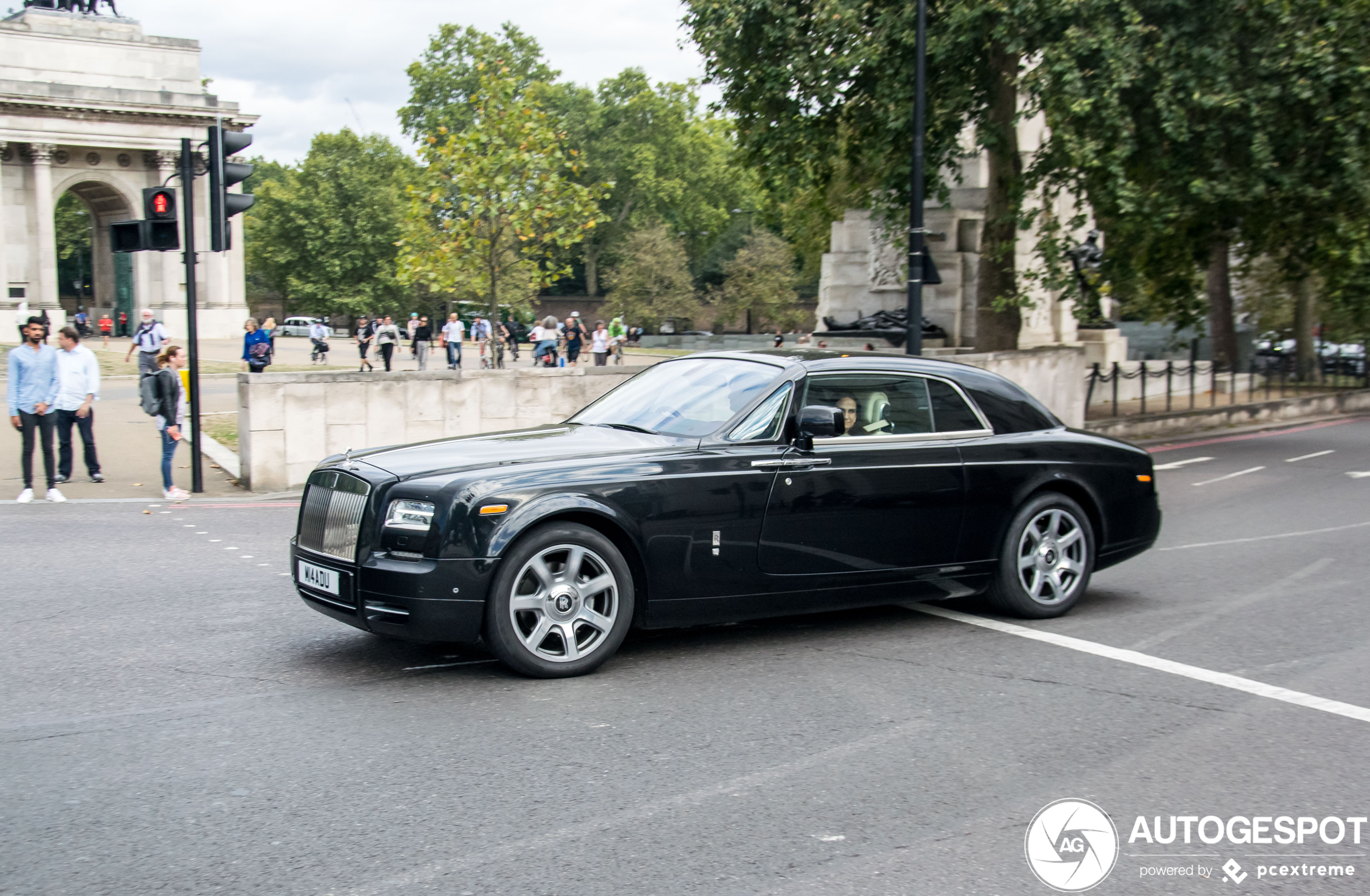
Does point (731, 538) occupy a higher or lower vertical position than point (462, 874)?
higher

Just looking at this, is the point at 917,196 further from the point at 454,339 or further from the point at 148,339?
the point at 454,339

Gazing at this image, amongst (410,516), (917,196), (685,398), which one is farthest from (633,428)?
(917,196)

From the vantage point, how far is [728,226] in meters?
94.4

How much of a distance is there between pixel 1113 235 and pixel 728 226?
75826mm

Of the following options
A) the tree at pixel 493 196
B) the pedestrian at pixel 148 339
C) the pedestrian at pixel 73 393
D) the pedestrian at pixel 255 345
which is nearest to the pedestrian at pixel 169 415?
the pedestrian at pixel 73 393

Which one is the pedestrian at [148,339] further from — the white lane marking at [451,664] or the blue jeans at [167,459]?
the white lane marking at [451,664]

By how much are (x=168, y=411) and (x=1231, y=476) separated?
1325cm

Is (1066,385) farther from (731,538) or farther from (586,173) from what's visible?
(586,173)

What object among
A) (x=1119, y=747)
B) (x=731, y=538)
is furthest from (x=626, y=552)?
(x=1119, y=747)

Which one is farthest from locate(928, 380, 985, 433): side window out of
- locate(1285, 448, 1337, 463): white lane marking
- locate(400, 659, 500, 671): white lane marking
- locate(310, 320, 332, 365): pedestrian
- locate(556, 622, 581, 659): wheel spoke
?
locate(310, 320, 332, 365): pedestrian

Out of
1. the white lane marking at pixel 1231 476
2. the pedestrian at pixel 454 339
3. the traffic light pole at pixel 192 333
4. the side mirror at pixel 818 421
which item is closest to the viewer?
the side mirror at pixel 818 421

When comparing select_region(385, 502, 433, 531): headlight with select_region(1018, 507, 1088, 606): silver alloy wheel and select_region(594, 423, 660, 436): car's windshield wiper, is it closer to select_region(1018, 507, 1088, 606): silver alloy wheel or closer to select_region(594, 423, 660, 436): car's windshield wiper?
select_region(594, 423, 660, 436): car's windshield wiper

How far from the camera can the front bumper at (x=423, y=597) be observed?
221 inches

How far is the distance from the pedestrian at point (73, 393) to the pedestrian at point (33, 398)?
18 centimetres
